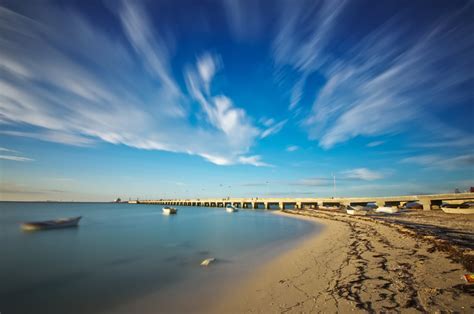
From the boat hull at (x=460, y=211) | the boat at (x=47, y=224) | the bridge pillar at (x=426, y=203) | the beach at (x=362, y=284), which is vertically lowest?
the boat at (x=47, y=224)

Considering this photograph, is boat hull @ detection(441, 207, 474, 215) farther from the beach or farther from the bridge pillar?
the beach

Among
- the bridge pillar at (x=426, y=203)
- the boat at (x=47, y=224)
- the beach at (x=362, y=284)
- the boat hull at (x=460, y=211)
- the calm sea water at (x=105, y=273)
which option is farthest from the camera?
the bridge pillar at (x=426, y=203)

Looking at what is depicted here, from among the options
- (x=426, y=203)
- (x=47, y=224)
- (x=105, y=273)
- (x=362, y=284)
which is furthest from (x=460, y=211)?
(x=47, y=224)

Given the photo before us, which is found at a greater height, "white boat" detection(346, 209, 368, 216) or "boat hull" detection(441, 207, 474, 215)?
"boat hull" detection(441, 207, 474, 215)

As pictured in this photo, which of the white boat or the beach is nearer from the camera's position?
the beach

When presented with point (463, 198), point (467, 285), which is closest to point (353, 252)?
point (467, 285)

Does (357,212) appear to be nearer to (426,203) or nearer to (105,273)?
(426,203)

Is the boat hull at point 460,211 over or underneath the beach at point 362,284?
over

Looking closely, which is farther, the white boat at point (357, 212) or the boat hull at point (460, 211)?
the white boat at point (357, 212)

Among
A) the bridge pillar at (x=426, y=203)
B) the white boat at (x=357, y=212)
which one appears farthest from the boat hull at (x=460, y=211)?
the white boat at (x=357, y=212)

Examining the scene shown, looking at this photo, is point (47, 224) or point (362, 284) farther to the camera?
point (47, 224)

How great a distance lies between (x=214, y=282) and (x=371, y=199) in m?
65.3

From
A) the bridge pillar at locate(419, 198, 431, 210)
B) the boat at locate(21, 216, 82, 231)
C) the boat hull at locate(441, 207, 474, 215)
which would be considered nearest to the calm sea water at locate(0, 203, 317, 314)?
the boat at locate(21, 216, 82, 231)

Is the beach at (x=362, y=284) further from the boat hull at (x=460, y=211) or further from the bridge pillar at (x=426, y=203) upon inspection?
the bridge pillar at (x=426, y=203)
